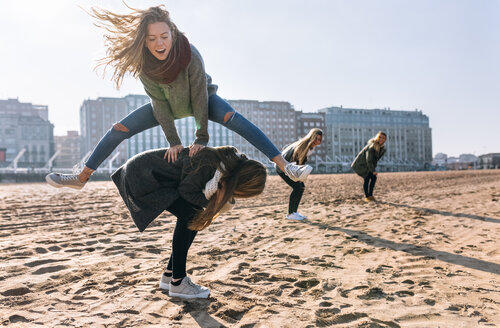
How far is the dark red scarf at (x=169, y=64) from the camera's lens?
257cm

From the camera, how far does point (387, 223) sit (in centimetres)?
633

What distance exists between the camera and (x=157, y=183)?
2.54 m

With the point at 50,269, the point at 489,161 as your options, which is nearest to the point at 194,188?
the point at 50,269

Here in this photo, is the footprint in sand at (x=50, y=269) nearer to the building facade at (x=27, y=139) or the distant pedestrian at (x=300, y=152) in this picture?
the distant pedestrian at (x=300, y=152)

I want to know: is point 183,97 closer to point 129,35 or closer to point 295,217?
point 129,35

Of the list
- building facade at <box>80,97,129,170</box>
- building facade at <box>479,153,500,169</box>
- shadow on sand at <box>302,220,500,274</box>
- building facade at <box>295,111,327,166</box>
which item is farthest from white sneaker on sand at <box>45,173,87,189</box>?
building facade at <box>479,153,500,169</box>

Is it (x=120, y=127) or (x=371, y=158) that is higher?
(x=120, y=127)

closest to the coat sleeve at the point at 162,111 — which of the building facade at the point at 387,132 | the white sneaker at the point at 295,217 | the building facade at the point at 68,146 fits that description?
the white sneaker at the point at 295,217

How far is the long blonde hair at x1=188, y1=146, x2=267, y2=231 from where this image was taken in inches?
103

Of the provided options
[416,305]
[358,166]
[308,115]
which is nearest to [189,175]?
[416,305]

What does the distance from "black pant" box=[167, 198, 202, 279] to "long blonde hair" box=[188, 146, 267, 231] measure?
0.06 metres

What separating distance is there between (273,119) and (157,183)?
10370 centimetres

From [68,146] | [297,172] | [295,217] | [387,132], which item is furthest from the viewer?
[387,132]

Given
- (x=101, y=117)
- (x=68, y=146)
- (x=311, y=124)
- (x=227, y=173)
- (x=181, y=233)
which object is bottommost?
(x=181, y=233)
